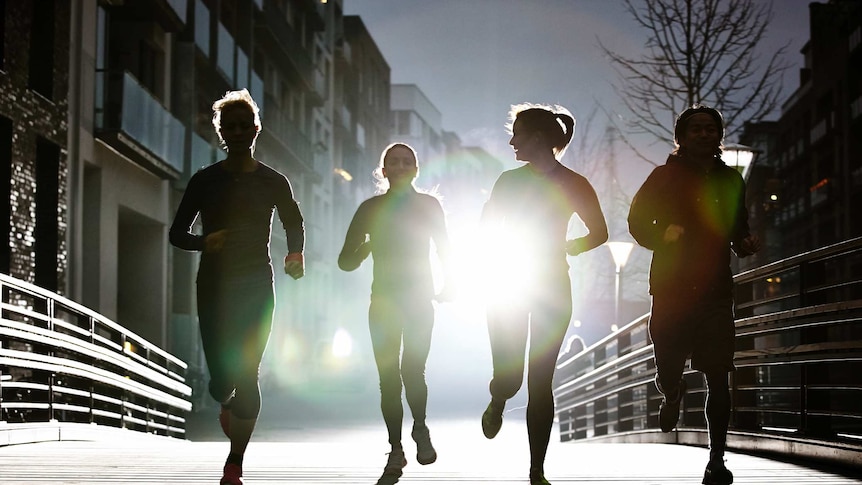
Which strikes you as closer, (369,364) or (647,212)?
(647,212)

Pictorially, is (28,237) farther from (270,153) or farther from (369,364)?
(369,364)

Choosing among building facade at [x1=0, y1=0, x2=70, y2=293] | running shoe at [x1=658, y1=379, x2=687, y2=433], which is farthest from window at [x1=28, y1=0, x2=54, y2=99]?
running shoe at [x1=658, y1=379, x2=687, y2=433]

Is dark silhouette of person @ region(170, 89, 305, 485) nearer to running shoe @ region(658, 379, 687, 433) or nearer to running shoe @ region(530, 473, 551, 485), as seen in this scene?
running shoe @ region(530, 473, 551, 485)

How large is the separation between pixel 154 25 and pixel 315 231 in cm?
2226

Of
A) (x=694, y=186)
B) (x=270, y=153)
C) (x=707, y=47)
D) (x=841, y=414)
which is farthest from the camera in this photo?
(x=270, y=153)

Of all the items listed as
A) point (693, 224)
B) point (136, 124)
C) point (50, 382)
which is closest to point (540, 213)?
point (693, 224)

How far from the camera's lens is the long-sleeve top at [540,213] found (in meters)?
5.93

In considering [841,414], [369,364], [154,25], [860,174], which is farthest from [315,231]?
[841,414]

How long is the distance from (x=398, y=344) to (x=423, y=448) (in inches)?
23.7

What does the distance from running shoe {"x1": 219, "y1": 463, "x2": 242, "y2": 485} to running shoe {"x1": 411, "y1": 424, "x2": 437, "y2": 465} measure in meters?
1.18

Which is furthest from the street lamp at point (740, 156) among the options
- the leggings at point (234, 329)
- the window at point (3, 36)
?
the leggings at point (234, 329)

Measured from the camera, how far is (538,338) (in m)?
5.90

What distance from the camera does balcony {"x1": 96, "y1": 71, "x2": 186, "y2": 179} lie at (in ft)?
70.3

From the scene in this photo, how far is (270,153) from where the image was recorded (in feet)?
131
